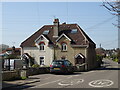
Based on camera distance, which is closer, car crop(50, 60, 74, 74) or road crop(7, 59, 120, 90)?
road crop(7, 59, 120, 90)

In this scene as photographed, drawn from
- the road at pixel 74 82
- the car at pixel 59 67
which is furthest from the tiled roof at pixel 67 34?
the road at pixel 74 82

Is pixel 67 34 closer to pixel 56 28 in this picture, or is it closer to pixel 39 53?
pixel 56 28

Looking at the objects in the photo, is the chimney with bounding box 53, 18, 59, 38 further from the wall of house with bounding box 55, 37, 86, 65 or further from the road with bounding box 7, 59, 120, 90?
the road with bounding box 7, 59, 120, 90

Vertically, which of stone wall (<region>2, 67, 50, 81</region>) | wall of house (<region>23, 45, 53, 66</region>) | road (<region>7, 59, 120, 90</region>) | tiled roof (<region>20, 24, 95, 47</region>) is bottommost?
road (<region>7, 59, 120, 90</region>)

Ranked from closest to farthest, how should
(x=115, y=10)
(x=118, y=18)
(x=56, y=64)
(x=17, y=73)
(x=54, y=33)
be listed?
1. (x=115, y=10)
2. (x=118, y=18)
3. (x=17, y=73)
4. (x=56, y=64)
5. (x=54, y=33)

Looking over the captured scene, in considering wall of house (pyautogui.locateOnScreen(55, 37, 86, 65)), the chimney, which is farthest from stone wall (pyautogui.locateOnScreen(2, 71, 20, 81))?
the chimney

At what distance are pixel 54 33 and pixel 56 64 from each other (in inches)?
806

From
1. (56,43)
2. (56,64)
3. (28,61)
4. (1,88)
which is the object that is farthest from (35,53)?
(1,88)

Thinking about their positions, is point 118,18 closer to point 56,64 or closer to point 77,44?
point 56,64

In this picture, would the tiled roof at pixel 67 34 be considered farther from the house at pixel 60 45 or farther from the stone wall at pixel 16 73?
A: the stone wall at pixel 16 73

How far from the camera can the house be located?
132ft

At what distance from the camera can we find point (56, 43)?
42.4 metres

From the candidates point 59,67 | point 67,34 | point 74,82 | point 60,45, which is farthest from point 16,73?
point 67,34

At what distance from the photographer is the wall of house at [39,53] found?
42.9 metres
